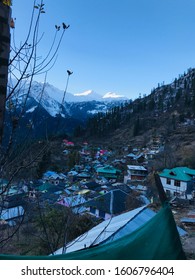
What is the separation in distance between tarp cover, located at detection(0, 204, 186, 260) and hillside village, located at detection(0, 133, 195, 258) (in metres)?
1.05

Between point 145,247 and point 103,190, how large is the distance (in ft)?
69.0

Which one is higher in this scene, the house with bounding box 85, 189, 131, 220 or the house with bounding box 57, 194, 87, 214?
the house with bounding box 57, 194, 87, 214

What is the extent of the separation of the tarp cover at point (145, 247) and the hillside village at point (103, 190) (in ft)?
3.46

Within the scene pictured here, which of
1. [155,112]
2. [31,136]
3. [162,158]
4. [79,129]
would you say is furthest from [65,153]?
[31,136]

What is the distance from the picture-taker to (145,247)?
1.69 metres

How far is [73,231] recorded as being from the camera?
705 cm

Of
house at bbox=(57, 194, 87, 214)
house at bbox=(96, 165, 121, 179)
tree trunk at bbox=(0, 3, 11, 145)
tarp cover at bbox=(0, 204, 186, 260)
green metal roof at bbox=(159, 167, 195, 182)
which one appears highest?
tree trunk at bbox=(0, 3, 11, 145)

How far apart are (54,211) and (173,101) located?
66925 millimetres

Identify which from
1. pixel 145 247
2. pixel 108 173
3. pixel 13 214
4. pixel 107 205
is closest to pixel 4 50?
pixel 145 247

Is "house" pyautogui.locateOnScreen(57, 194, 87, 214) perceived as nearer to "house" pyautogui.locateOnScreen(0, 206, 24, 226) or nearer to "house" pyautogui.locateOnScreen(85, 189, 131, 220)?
"house" pyautogui.locateOnScreen(0, 206, 24, 226)

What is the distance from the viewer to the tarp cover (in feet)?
5.10

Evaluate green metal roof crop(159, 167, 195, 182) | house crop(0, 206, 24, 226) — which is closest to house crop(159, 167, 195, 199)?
green metal roof crop(159, 167, 195, 182)

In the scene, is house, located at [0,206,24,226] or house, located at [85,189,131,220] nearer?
house, located at [0,206,24,226]
